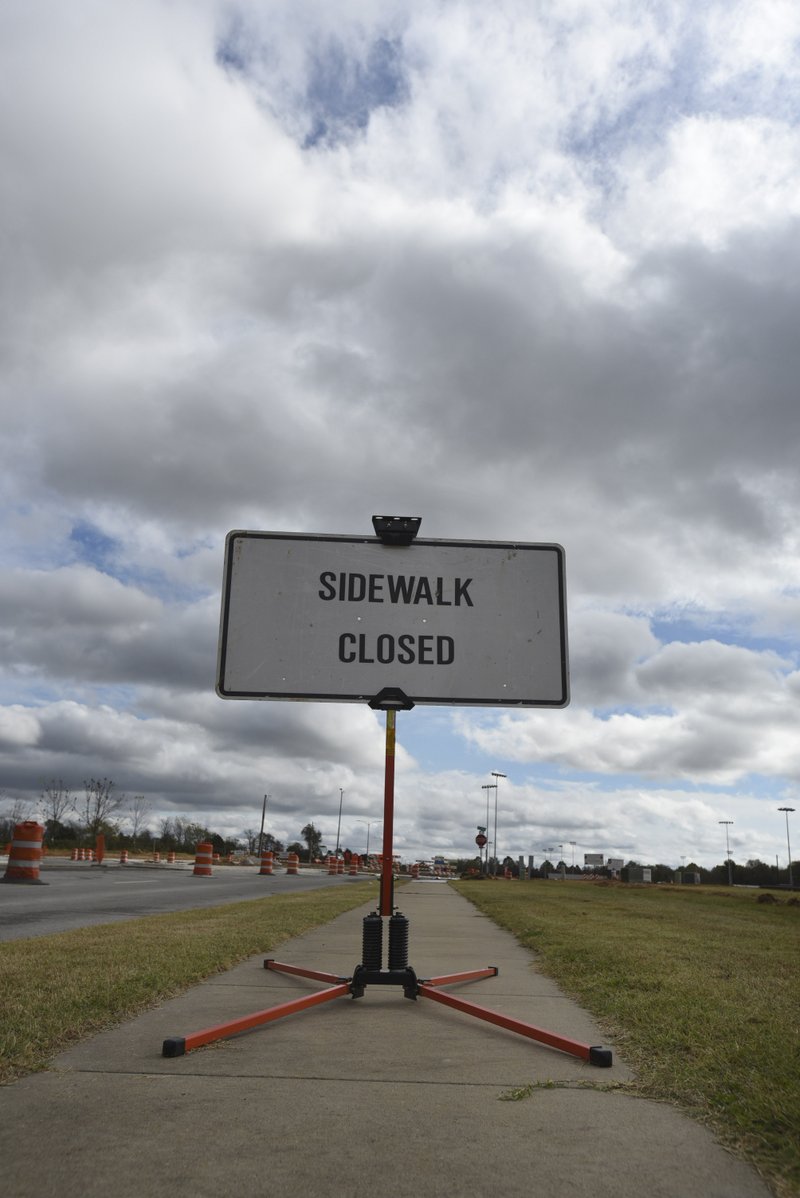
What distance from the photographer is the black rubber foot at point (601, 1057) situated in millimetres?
3621

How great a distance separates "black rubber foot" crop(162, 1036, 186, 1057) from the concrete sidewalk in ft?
0.11

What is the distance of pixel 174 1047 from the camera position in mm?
3625

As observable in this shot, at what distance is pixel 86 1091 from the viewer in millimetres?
3146

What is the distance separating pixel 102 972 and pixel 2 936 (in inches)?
138

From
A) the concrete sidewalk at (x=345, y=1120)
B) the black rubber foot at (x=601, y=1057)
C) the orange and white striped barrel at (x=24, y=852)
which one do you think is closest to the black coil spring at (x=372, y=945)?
the concrete sidewalk at (x=345, y=1120)

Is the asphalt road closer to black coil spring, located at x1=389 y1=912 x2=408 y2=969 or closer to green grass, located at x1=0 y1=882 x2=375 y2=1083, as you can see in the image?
green grass, located at x1=0 y1=882 x2=375 y2=1083

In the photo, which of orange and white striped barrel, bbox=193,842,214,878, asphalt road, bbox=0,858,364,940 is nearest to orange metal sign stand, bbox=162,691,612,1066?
asphalt road, bbox=0,858,364,940

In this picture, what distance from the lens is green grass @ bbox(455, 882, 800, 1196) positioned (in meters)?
2.88

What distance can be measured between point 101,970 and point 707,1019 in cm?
374

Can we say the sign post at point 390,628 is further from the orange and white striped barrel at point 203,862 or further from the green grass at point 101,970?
the orange and white striped barrel at point 203,862

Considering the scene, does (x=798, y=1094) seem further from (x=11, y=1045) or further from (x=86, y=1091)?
(x=11, y=1045)

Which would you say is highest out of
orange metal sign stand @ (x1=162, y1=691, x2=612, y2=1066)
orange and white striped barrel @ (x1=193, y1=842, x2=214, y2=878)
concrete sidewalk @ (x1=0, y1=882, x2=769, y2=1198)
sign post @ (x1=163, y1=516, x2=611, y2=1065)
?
sign post @ (x1=163, y1=516, x2=611, y2=1065)

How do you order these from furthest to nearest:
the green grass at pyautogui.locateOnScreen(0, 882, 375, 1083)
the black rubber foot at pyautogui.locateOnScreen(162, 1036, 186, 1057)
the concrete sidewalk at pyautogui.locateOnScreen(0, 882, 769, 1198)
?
the green grass at pyautogui.locateOnScreen(0, 882, 375, 1083), the black rubber foot at pyautogui.locateOnScreen(162, 1036, 186, 1057), the concrete sidewalk at pyautogui.locateOnScreen(0, 882, 769, 1198)

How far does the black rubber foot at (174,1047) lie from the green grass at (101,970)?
1.54ft
